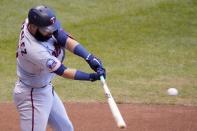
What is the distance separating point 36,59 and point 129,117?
313cm

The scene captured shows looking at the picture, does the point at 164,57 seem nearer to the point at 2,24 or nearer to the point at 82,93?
the point at 82,93

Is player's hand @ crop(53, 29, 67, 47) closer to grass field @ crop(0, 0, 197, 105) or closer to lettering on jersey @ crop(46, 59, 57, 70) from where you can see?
lettering on jersey @ crop(46, 59, 57, 70)

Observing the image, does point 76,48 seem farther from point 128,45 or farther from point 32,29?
point 128,45

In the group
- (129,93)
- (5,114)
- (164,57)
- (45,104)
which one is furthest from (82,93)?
(45,104)

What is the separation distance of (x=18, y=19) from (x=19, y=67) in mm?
9029

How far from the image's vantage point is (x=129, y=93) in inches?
360

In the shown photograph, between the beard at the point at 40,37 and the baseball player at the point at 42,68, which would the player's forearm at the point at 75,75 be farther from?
the beard at the point at 40,37

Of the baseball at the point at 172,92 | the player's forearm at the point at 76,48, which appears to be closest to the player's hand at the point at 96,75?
the player's forearm at the point at 76,48

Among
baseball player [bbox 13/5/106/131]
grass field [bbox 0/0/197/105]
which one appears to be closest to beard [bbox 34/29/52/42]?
baseball player [bbox 13/5/106/131]

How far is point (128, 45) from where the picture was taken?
40.7 feet

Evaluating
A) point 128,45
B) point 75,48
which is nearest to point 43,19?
point 75,48

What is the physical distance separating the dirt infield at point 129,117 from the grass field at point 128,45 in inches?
14.1

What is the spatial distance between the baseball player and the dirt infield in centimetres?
194

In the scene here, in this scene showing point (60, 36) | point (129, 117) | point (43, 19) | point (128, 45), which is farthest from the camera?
point (128, 45)
